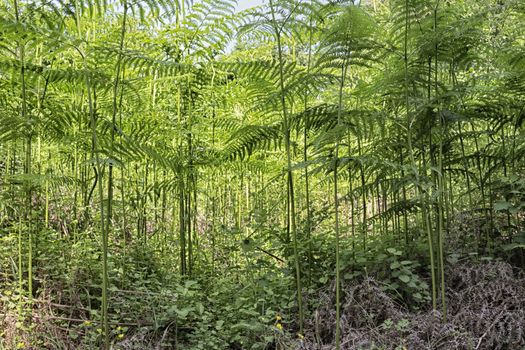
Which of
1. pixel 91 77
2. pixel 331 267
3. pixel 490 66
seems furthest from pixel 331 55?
pixel 490 66

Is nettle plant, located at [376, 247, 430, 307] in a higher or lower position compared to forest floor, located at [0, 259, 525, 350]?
higher

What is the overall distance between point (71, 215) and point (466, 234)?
292cm

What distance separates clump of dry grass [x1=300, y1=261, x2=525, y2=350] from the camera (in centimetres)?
199

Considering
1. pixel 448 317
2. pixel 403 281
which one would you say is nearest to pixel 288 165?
pixel 403 281

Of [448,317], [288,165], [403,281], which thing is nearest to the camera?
[288,165]

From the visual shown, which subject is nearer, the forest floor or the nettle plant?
the forest floor

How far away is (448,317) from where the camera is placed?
6.89ft

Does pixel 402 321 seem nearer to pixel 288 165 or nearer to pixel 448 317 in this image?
pixel 448 317

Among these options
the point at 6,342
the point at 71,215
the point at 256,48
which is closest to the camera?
the point at 6,342

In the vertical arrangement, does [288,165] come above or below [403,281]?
above

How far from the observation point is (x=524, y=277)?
2305mm

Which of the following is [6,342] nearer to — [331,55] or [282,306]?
[282,306]

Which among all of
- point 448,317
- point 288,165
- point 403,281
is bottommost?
point 448,317

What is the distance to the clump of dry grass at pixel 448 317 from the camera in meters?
1.99
